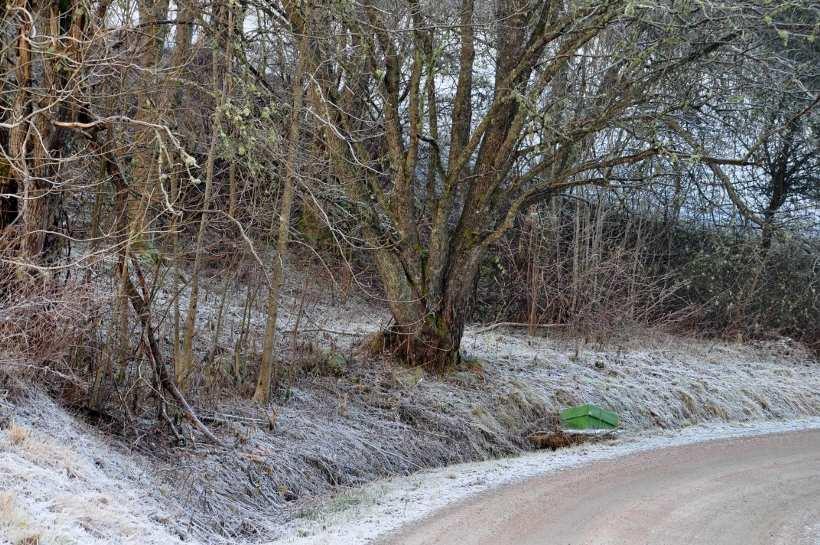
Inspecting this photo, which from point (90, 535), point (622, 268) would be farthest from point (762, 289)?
point (90, 535)

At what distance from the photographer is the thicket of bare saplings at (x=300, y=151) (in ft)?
28.9

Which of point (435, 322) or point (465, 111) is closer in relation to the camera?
point (435, 322)

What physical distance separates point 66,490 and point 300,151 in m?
6.02

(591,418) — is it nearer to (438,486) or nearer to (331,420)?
(438,486)

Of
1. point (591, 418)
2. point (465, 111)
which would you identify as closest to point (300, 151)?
point (465, 111)

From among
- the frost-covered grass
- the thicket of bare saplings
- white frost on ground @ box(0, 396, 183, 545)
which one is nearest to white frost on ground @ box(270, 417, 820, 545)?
the frost-covered grass

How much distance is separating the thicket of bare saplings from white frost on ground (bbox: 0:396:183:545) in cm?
78

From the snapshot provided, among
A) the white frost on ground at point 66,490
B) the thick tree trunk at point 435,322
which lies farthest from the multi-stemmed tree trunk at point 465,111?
the white frost on ground at point 66,490

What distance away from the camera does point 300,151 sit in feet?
37.9

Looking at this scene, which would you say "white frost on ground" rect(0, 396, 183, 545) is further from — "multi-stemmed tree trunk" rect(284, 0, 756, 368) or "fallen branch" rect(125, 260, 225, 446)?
"multi-stemmed tree trunk" rect(284, 0, 756, 368)

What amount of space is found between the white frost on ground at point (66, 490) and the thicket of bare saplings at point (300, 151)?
0.78 metres

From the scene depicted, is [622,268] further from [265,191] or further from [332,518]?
[332,518]

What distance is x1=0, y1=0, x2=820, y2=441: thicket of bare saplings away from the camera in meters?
8.80

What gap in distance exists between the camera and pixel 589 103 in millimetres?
13898
